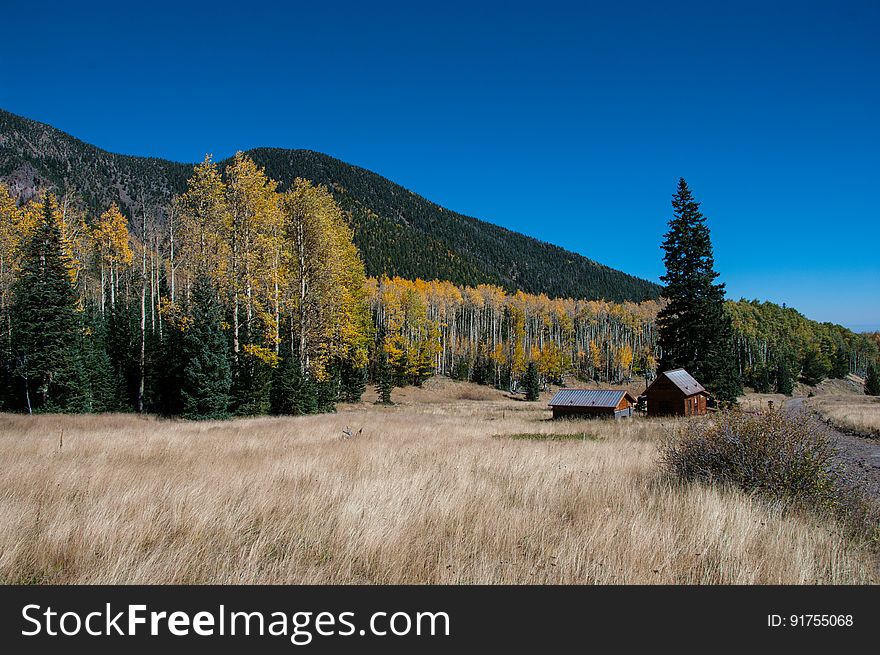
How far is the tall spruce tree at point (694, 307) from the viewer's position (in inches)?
1093

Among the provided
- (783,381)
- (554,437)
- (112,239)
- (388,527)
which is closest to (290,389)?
(554,437)

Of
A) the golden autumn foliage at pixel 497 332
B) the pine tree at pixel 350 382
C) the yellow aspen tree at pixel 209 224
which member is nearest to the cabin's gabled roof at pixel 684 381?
the pine tree at pixel 350 382

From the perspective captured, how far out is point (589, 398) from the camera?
31.0 meters

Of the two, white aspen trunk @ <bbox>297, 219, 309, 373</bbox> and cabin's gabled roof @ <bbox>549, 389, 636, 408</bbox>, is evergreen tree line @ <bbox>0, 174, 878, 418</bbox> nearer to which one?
white aspen trunk @ <bbox>297, 219, 309, 373</bbox>

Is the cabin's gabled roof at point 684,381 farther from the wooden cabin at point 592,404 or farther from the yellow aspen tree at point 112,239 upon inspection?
the yellow aspen tree at point 112,239

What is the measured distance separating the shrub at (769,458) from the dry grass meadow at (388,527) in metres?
0.66

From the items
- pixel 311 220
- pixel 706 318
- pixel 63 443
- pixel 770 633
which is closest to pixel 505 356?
pixel 706 318

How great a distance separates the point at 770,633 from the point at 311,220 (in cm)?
2458

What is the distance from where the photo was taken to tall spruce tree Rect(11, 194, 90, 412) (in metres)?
23.0

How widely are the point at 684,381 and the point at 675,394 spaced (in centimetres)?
103

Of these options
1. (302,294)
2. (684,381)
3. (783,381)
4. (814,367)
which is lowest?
(783,381)

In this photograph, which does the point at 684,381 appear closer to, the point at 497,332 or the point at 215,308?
the point at 215,308

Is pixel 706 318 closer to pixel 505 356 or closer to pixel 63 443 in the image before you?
pixel 63 443

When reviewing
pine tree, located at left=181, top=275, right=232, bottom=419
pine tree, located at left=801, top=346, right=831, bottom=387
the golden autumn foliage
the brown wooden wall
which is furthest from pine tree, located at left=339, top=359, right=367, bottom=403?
pine tree, located at left=801, top=346, right=831, bottom=387
